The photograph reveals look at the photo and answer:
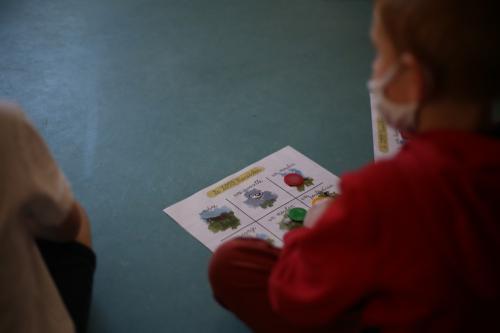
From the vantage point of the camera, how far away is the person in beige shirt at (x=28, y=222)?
1.94 feet

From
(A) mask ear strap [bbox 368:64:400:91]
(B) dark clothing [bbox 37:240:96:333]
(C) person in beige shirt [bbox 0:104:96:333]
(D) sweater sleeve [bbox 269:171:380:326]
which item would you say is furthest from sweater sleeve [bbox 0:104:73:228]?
(A) mask ear strap [bbox 368:64:400:91]

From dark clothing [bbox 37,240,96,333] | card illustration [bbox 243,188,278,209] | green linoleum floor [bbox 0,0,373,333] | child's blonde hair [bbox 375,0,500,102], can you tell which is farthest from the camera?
card illustration [bbox 243,188,278,209]

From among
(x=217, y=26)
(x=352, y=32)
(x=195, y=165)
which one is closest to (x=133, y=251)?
(x=195, y=165)

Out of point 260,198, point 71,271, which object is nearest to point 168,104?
point 260,198

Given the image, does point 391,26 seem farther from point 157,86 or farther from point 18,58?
point 18,58

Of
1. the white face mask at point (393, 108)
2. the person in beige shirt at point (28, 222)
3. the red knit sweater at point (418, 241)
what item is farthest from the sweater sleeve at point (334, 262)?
the person in beige shirt at point (28, 222)

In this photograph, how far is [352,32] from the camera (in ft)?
6.39

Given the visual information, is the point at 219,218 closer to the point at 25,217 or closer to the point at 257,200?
the point at 257,200

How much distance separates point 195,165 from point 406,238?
84 centimetres

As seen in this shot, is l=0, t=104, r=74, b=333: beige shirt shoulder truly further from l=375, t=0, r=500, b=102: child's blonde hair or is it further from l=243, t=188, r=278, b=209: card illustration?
l=243, t=188, r=278, b=209: card illustration

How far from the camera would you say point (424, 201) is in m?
0.56

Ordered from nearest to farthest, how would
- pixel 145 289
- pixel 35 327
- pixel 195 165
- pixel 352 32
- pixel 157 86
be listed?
pixel 35 327 < pixel 145 289 < pixel 195 165 < pixel 157 86 < pixel 352 32

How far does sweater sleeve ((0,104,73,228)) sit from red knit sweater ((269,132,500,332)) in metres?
0.32

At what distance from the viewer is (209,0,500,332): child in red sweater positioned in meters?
0.55
